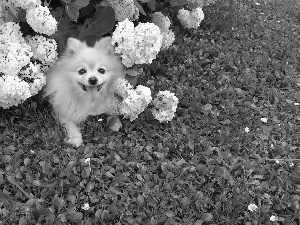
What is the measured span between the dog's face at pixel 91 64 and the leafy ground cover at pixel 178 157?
0.58 m

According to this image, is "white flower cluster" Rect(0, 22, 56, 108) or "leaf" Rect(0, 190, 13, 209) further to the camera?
"white flower cluster" Rect(0, 22, 56, 108)

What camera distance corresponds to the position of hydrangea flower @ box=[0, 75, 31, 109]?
3.42m

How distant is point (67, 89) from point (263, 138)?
236 cm

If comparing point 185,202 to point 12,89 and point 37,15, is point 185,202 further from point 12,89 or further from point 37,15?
point 37,15

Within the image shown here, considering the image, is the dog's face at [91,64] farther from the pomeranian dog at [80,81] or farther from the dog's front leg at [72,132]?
the dog's front leg at [72,132]

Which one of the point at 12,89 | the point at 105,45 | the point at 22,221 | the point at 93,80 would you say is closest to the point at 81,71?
the point at 93,80

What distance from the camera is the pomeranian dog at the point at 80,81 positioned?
3.63 metres

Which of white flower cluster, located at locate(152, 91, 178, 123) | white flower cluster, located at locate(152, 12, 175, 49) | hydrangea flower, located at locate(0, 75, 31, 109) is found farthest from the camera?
white flower cluster, located at locate(152, 12, 175, 49)

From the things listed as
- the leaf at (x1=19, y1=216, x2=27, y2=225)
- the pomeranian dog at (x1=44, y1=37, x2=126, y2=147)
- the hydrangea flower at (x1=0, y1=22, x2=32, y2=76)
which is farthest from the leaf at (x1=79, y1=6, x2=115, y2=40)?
the leaf at (x1=19, y1=216, x2=27, y2=225)

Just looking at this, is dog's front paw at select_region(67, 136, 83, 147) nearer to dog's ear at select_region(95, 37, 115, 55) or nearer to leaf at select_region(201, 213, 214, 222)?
dog's ear at select_region(95, 37, 115, 55)

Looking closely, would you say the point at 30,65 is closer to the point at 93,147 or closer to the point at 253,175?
the point at 93,147

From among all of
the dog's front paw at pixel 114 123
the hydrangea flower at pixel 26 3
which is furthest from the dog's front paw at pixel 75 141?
the hydrangea flower at pixel 26 3

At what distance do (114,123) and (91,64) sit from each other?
771mm

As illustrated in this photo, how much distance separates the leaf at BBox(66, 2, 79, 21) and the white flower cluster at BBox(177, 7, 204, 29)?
2448mm
